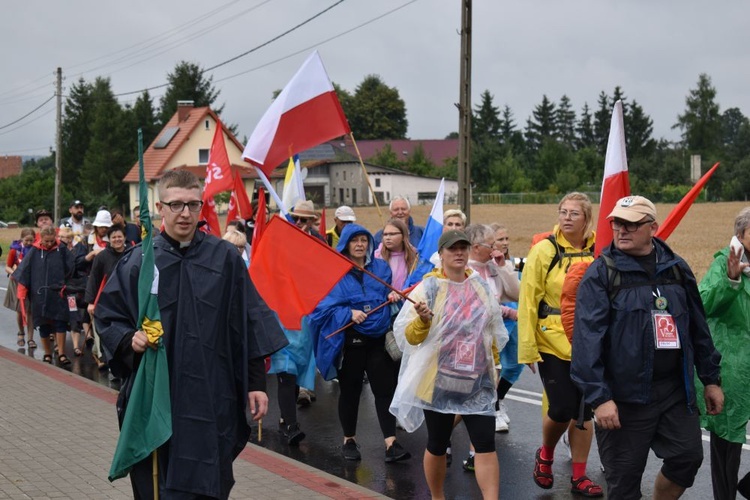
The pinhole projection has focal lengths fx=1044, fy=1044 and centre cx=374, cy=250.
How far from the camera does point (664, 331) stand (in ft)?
15.9

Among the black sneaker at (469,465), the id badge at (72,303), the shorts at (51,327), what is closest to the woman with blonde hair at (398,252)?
the black sneaker at (469,465)

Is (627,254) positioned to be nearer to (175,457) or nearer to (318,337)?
(175,457)

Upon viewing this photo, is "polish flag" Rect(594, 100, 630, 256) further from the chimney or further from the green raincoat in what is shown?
the chimney

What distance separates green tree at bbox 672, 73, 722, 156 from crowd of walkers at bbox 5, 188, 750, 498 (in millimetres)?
99815

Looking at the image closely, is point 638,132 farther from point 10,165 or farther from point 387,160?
point 10,165

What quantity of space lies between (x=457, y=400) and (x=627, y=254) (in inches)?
58.5

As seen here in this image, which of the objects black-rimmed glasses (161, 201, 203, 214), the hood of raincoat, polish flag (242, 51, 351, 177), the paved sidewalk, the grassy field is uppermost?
polish flag (242, 51, 351, 177)

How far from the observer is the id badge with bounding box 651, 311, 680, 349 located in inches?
190

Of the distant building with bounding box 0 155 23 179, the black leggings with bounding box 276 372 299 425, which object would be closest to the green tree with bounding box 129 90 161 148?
the distant building with bounding box 0 155 23 179

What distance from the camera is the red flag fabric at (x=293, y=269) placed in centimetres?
757

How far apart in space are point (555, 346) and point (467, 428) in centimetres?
90

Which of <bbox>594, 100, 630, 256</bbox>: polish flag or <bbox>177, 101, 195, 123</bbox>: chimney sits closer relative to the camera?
<bbox>594, 100, 630, 256</bbox>: polish flag

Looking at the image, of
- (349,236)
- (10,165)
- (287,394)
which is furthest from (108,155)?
(349,236)

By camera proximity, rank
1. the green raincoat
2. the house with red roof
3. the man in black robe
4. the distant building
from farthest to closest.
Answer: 1. the distant building
2. the house with red roof
3. the green raincoat
4. the man in black robe
